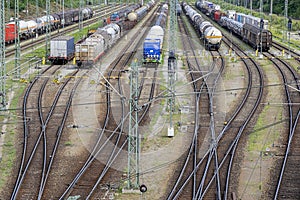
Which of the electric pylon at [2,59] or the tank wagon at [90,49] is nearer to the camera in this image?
the electric pylon at [2,59]

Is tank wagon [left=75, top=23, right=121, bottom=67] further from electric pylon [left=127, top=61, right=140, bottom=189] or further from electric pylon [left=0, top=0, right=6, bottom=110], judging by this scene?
electric pylon [left=127, top=61, right=140, bottom=189]

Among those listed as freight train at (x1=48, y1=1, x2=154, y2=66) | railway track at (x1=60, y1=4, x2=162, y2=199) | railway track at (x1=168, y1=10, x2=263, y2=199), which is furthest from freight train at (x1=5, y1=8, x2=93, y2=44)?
railway track at (x1=168, y1=10, x2=263, y2=199)

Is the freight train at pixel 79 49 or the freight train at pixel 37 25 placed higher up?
the freight train at pixel 37 25

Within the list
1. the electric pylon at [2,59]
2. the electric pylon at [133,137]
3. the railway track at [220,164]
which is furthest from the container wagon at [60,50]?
the electric pylon at [133,137]

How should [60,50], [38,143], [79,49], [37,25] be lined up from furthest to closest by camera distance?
[37,25] < [60,50] < [79,49] < [38,143]

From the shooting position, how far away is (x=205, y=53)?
58.8m

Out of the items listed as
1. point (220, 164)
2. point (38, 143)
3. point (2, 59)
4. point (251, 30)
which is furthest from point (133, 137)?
point (251, 30)

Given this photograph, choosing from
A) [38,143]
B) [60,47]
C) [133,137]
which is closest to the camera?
[133,137]

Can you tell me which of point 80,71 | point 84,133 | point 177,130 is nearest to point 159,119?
point 177,130

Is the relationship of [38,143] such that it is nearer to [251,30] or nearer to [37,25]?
[251,30]

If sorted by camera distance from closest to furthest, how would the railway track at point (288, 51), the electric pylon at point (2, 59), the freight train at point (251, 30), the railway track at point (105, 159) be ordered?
the railway track at point (105, 159)
the electric pylon at point (2, 59)
the railway track at point (288, 51)
the freight train at point (251, 30)

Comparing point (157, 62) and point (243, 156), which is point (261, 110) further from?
point (157, 62)

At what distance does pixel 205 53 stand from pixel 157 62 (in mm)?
10976

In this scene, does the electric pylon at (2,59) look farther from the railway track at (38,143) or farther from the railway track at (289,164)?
the railway track at (289,164)
